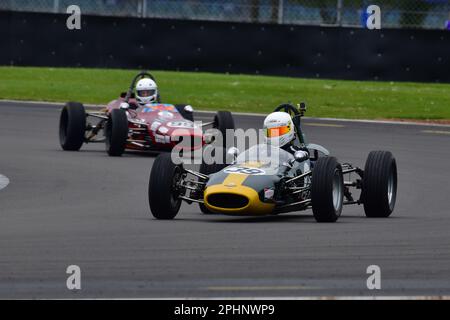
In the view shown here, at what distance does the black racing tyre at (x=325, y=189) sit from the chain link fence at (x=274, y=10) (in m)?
16.6

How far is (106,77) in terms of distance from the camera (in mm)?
32156

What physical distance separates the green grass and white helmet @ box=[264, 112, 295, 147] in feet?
40.7

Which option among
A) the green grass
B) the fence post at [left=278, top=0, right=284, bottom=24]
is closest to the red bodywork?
the green grass

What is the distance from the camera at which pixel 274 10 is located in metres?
29.5

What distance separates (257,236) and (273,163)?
5.44 ft

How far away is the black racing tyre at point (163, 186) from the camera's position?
1249 centimetres

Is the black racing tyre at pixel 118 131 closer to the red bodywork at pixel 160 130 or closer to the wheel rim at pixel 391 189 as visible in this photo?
the red bodywork at pixel 160 130

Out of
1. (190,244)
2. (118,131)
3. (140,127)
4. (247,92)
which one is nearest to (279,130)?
(190,244)

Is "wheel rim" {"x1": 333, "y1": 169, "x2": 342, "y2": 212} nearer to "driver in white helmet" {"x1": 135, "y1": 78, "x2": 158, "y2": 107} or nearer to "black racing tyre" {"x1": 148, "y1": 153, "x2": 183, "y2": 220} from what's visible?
"black racing tyre" {"x1": 148, "y1": 153, "x2": 183, "y2": 220}

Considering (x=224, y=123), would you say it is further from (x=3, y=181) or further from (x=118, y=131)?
(x=3, y=181)

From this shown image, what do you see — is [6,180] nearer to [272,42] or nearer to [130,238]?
[130,238]

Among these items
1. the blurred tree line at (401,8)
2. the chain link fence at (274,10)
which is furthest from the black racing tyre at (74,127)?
the blurred tree line at (401,8)

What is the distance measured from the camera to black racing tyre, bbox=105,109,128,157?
62.4 feet
